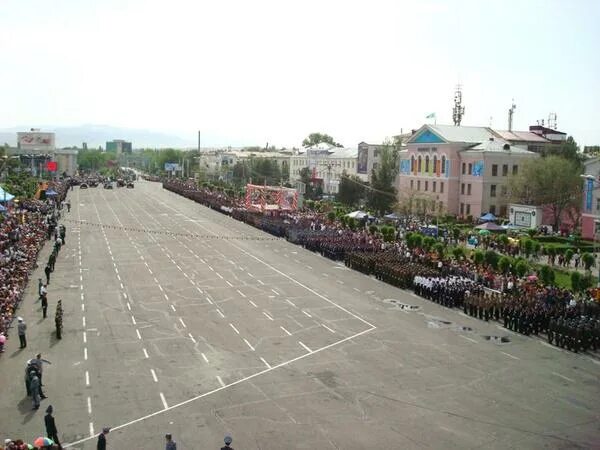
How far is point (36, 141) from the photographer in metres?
148

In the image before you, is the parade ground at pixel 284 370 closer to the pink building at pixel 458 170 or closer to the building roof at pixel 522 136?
the pink building at pixel 458 170

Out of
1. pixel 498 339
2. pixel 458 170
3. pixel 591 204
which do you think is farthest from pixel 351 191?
pixel 498 339

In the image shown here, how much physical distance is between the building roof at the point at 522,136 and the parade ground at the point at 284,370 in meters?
56.0

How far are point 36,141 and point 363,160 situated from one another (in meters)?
78.4

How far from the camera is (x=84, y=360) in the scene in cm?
2158

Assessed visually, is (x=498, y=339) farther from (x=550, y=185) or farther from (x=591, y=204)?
(x=550, y=185)

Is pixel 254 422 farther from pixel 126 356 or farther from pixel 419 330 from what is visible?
pixel 419 330

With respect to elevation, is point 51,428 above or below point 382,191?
below

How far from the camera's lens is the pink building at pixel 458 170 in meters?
70.6

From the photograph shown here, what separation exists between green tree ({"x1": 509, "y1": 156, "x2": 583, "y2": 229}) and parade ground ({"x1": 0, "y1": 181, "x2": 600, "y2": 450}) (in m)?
31.8

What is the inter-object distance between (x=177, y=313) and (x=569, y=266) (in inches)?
1050

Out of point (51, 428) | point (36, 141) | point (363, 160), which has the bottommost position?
point (51, 428)

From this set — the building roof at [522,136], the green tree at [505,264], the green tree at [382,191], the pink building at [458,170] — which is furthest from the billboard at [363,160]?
the green tree at [505,264]

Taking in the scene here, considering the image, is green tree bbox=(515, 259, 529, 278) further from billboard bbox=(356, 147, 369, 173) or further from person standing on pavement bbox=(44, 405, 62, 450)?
billboard bbox=(356, 147, 369, 173)
